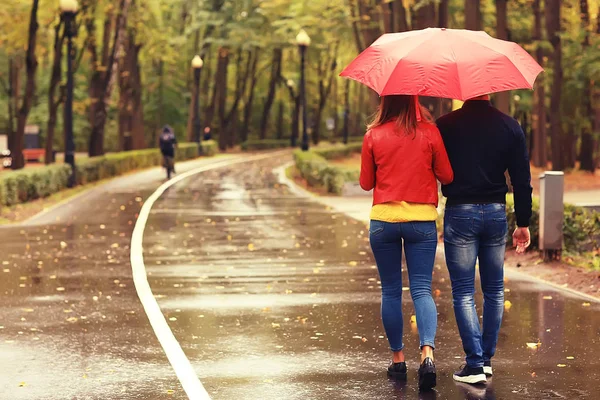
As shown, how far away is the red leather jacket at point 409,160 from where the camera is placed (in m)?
7.21

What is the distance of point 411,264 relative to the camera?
7.45 meters

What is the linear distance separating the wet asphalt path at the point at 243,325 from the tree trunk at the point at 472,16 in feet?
24.8

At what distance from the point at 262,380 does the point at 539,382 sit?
71.5 inches

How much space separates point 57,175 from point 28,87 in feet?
19.7

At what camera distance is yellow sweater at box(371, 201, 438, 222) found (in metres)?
7.24

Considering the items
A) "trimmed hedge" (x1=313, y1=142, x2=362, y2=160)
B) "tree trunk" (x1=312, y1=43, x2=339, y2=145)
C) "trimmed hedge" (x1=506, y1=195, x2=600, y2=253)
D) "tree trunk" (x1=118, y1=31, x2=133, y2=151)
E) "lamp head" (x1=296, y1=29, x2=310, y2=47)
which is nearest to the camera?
"trimmed hedge" (x1=506, y1=195, x2=600, y2=253)

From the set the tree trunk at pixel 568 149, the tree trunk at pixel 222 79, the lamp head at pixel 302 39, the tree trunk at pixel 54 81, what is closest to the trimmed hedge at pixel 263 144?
the tree trunk at pixel 222 79

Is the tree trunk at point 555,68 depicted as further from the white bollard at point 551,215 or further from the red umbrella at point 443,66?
the red umbrella at point 443,66

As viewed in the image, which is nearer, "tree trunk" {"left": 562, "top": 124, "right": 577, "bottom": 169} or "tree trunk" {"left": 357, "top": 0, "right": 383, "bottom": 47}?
"tree trunk" {"left": 357, "top": 0, "right": 383, "bottom": 47}

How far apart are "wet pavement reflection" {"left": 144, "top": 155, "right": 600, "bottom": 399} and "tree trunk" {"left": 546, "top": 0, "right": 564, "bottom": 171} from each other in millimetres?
17146

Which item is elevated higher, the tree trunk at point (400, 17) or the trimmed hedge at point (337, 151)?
the tree trunk at point (400, 17)

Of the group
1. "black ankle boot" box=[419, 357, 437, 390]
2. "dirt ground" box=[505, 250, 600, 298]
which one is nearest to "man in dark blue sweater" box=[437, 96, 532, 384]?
"black ankle boot" box=[419, 357, 437, 390]

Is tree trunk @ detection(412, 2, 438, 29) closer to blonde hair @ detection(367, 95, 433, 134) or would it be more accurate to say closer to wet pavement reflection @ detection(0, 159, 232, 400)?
wet pavement reflection @ detection(0, 159, 232, 400)

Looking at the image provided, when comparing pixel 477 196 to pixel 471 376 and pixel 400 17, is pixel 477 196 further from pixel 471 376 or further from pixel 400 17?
pixel 400 17
